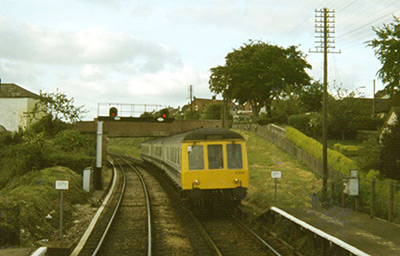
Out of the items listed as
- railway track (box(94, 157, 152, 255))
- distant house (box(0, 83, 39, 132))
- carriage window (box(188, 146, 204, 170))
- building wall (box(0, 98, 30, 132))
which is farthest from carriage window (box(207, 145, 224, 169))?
building wall (box(0, 98, 30, 132))

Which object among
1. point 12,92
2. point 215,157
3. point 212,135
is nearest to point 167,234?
point 215,157

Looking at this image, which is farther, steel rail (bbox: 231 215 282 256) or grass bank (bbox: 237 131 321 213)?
grass bank (bbox: 237 131 321 213)

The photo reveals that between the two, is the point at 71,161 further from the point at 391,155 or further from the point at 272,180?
the point at 391,155

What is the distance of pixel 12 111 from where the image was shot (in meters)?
43.7

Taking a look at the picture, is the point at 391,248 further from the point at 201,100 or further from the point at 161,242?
the point at 201,100

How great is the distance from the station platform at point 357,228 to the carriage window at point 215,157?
2.97 metres

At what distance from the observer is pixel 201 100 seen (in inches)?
4961

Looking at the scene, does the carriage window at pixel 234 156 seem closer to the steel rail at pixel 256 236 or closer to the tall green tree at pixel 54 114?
the steel rail at pixel 256 236

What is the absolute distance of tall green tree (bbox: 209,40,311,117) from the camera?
165 ft

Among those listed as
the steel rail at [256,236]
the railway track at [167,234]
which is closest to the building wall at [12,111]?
the railway track at [167,234]

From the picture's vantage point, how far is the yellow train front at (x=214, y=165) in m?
14.3

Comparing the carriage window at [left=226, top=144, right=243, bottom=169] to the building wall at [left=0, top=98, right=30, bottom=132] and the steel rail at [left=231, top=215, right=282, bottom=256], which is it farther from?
the building wall at [left=0, top=98, right=30, bottom=132]

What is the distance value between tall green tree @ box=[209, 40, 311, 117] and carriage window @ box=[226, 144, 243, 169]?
34994mm

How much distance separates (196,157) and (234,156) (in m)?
1.39
